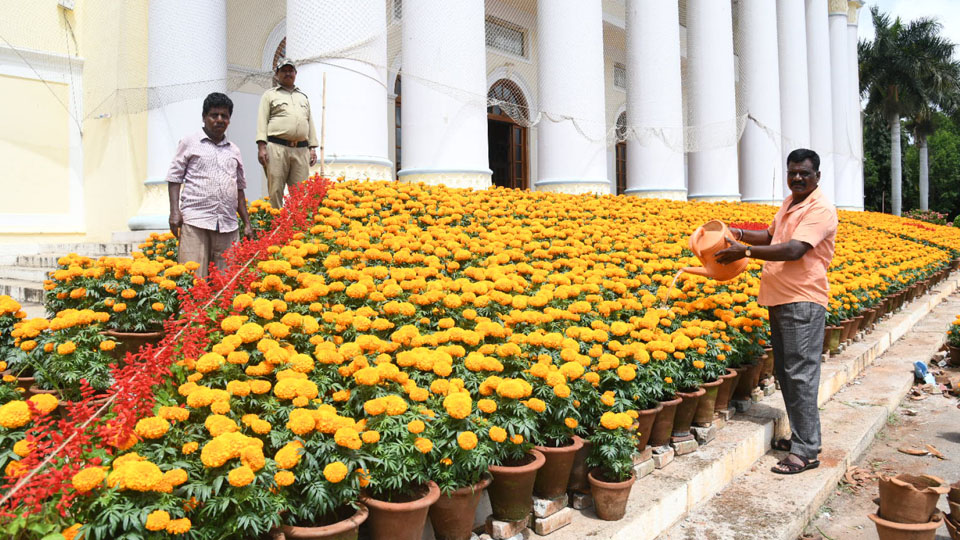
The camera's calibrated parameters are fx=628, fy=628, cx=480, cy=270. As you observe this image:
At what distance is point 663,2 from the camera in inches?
526

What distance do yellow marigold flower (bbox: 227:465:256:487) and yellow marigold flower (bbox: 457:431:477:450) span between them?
716 mm

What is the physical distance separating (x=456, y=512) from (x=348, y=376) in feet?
2.48

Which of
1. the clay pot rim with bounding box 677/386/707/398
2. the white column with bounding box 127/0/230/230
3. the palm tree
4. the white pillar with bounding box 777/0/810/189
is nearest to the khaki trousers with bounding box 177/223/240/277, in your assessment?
the clay pot rim with bounding box 677/386/707/398

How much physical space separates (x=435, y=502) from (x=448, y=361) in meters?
0.60

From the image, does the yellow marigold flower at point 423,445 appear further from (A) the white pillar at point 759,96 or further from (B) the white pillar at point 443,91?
(A) the white pillar at point 759,96

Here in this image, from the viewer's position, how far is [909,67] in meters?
36.8

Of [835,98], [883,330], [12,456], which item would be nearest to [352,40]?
[12,456]

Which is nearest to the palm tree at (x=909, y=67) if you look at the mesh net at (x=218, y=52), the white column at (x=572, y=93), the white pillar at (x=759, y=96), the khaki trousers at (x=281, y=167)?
the white pillar at (x=759, y=96)

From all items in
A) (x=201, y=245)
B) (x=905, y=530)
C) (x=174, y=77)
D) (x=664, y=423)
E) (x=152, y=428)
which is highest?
(x=174, y=77)

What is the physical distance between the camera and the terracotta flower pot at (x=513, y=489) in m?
2.59

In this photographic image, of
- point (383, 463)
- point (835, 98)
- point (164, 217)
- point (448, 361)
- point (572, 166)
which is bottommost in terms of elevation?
point (383, 463)

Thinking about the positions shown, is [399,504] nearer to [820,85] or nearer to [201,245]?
[201,245]

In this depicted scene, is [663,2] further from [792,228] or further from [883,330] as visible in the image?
[792,228]

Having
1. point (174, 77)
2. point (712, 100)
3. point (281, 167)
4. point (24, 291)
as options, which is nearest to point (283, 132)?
point (281, 167)
